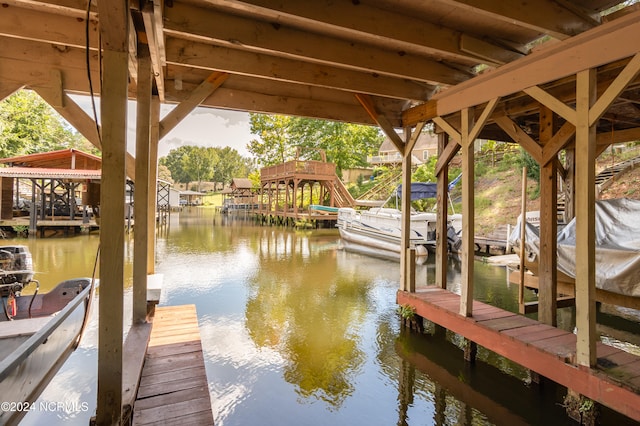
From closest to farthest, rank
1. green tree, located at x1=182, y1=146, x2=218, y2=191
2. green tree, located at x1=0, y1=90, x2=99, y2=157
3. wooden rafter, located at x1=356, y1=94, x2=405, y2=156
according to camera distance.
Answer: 1. wooden rafter, located at x1=356, y1=94, x2=405, y2=156
2. green tree, located at x1=0, y1=90, x2=99, y2=157
3. green tree, located at x1=182, y1=146, x2=218, y2=191

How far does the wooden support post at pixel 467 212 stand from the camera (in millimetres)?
3993

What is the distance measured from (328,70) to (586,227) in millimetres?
3148

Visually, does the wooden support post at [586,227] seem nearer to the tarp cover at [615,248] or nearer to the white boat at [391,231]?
the tarp cover at [615,248]

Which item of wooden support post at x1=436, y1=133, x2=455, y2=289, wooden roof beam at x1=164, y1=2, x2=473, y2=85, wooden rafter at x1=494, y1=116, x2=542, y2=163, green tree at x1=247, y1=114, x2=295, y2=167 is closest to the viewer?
wooden roof beam at x1=164, y1=2, x2=473, y2=85

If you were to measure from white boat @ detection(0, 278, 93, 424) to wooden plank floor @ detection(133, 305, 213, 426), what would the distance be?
2.31 ft

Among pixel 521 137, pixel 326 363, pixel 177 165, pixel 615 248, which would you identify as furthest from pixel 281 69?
pixel 177 165

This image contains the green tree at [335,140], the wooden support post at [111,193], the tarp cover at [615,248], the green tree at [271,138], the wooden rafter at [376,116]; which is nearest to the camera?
the wooden support post at [111,193]

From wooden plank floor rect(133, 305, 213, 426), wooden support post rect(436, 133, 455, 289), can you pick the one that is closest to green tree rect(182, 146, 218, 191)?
wooden support post rect(436, 133, 455, 289)

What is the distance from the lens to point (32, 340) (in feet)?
7.00

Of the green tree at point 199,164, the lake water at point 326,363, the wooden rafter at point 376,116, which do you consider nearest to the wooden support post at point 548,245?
the lake water at point 326,363

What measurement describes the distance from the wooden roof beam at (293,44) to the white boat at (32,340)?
2349 mm

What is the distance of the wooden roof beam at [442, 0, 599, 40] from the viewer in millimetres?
2643

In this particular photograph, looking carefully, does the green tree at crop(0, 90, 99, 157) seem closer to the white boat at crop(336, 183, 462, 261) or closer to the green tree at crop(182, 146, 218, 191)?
the white boat at crop(336, 183, 462, 261)

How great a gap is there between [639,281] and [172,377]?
16.1ft
